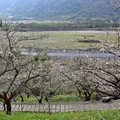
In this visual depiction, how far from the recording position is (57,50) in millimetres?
87438

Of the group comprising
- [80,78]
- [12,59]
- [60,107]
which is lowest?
[60,107]

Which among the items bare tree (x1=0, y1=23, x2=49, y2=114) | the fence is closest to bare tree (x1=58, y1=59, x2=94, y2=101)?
the fence

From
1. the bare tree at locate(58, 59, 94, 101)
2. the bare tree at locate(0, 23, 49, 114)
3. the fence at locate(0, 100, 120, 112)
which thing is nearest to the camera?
the bare tree at locate(0, 23, 49, 114)

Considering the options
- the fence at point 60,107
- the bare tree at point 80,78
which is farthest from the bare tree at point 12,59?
the bare tree at point 80,78

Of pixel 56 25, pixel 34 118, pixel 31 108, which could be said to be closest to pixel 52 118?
pixel 34 118

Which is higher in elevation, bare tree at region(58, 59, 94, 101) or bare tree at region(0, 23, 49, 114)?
bare tree at region(0, 23, 49, 114)

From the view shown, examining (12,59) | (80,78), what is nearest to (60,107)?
(12,59)

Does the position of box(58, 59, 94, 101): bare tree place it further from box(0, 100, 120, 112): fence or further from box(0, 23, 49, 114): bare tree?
box(0, 23, 49, 114): bare tree

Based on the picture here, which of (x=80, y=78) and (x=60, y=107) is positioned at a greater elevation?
(x=80, y=78)

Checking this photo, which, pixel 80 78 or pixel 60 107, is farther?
pixel 80 78

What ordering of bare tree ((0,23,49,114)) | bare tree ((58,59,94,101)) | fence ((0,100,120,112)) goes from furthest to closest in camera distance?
fence ((0,100,120,112)) → bare tree ((58,59,94,101)) → bare tree ((0,23,49,114))

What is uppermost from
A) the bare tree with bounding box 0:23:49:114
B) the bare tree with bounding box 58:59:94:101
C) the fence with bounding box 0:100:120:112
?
the bare tree with bounding box 0:23:49:114

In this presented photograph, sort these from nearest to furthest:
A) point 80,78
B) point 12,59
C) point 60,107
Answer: point 12,59
point 60,107
point 80,78

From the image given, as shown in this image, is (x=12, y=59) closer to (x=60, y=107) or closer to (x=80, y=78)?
(x=60, y=107)
